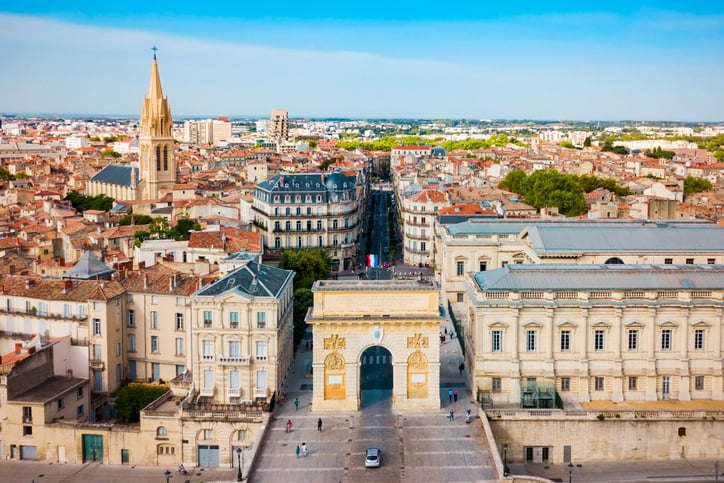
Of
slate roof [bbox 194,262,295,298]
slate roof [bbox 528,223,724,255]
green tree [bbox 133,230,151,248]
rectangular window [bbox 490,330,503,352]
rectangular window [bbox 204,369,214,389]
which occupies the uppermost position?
slate roof [bbox 528,223,724,255]

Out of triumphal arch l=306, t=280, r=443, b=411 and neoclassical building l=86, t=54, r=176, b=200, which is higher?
neoclassical building l=86, t=54, r=176, b=200

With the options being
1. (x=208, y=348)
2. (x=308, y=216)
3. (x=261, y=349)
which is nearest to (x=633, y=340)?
(x=261, y=349)

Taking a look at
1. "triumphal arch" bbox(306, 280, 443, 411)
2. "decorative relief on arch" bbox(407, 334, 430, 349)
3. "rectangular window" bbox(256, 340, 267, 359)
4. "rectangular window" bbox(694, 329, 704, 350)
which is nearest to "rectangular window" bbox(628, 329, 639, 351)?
"rectangular window" bbox(694, 329, 704, 350)

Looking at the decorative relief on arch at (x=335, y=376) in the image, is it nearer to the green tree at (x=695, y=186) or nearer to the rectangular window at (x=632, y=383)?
the rectangular window at (x=632, y=383)

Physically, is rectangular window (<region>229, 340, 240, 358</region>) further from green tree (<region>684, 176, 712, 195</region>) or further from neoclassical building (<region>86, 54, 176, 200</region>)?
Answer: green tree (<region>684, 176, 712, 195</region>)

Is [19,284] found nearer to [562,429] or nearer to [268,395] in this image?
[268,395]

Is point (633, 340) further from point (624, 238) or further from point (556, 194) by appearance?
point (556, 194)
